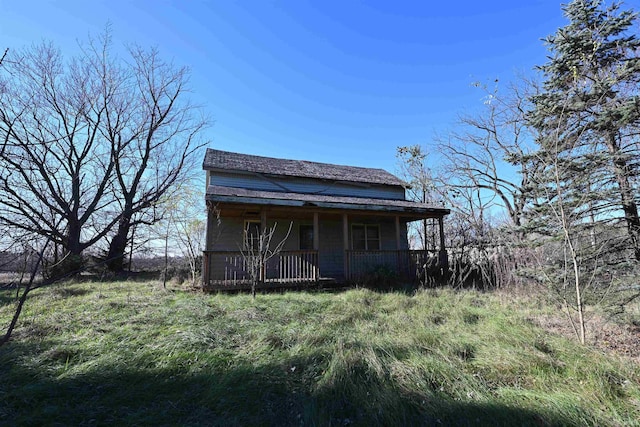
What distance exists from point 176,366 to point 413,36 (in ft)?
39.7

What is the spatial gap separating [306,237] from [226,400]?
9.67 m

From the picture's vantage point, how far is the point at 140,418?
259 centimetres

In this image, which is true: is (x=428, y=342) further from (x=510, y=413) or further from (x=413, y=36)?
(x=413, y=36)

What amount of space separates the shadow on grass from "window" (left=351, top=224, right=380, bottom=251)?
9.90 meters

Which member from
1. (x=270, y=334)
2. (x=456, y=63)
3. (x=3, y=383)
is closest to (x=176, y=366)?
(x=270, y=334)

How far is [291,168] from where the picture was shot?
1398cm

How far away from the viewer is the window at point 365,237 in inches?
520

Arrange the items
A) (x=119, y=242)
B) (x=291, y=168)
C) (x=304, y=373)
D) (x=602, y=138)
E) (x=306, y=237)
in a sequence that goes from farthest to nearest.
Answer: (x=119, y=242) → (x=291, y=168) → (x=306, y=237) → (x=602, y=138) → (x=304, y=373)

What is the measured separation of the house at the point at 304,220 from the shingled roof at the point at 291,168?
45 mm

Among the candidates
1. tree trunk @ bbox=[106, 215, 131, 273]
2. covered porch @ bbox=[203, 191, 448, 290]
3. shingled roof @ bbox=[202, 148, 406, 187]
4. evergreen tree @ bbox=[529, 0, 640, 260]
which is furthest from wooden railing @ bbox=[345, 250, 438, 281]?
tree trunk @ bbox=[106, 215, 131, 273]

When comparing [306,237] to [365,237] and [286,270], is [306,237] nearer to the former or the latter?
[365,237]

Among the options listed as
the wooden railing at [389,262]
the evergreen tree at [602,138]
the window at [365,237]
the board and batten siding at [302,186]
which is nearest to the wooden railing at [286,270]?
the wooden railing at [389,262]

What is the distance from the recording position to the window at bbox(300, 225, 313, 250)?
489 inches

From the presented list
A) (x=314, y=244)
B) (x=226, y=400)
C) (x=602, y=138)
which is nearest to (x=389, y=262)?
(x=314, y=244)
